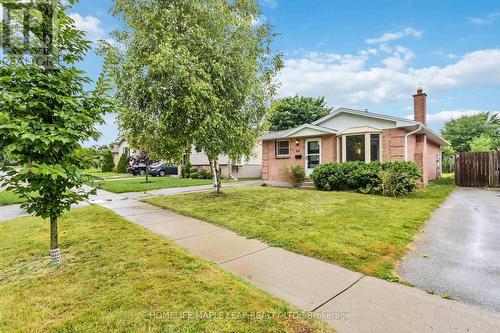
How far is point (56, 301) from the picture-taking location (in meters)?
2.54

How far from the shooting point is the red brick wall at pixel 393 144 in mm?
11172

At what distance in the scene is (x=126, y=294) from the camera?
103 inches

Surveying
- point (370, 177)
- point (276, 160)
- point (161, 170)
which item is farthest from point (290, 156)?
point (161, 170)

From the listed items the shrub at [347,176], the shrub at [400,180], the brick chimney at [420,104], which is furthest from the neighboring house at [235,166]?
the shrub at [400,180]

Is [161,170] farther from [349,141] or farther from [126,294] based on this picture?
[126,294]

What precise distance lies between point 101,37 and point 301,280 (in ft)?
32.4

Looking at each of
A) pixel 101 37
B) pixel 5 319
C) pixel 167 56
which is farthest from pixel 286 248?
pixel 101 37

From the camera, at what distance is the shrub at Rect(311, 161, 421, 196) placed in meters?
9.51

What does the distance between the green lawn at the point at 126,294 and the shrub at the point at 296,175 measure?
980 cm

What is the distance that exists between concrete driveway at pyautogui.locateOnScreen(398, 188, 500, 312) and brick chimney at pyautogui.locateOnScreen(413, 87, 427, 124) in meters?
9.35

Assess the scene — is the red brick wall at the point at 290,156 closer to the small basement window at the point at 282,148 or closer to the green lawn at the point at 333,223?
the small basement window at the point at 282,148

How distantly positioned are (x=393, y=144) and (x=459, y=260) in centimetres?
882

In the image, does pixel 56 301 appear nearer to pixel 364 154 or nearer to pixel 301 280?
pixel 301 280

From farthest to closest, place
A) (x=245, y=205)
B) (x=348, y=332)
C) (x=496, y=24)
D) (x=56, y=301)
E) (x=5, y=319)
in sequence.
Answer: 1. (x=496, y=24)
2. (x=245, y=205)
3. (x=56, y=301)
4. (x=5, y=319)
5. (x=348, y=332)
